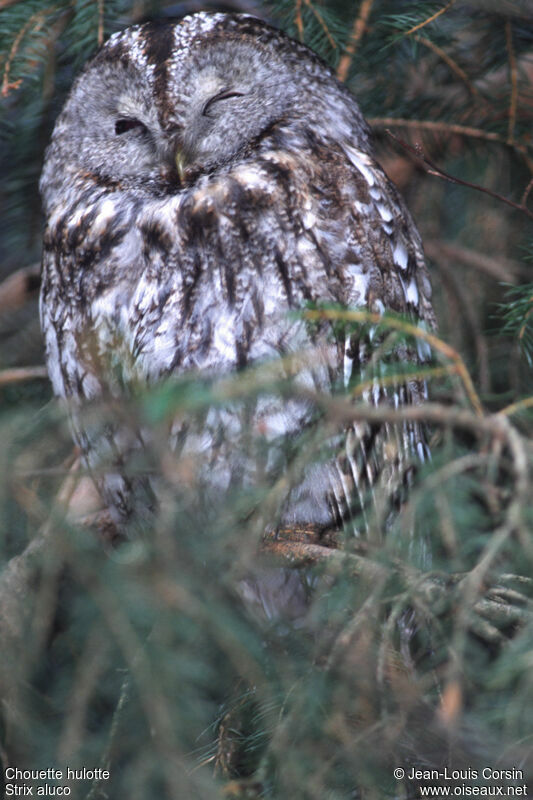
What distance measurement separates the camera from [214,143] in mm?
1562

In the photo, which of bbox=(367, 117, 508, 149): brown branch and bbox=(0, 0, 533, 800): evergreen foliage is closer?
bbox=(0, 0, 533, 800): evergreen foliage

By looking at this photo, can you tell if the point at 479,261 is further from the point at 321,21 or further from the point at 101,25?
the point at 101,25

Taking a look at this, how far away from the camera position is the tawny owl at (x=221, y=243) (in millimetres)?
1444

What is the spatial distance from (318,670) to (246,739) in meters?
0.29

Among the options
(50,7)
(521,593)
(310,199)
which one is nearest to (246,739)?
(521,593)

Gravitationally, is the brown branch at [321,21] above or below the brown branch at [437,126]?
above

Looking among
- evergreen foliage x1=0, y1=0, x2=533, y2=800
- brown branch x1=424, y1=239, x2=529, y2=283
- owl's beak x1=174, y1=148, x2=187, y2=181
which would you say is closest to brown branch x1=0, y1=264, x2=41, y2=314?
owl's beak x1=174, y1=148, x2=187, y2=181

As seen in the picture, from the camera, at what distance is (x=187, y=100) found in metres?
1.51

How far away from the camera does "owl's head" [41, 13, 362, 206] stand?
1510mm

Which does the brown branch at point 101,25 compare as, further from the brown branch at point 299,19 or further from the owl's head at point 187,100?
the brown branch at point 299,19

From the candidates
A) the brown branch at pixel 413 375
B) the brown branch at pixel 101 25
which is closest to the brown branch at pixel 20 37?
the brown branch at pixel 101 25

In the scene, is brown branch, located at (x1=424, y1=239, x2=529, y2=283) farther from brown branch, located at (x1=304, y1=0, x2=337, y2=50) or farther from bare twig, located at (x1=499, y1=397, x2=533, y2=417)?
bare twig, located at (x1=499, y1=397, x2=533, y2=417)

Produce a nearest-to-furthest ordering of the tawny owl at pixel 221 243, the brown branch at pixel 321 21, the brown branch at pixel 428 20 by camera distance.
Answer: the tawny owl at pixel 221 243 → the brown branch at pixel 428 20 → the brown branch at pixel 321 21

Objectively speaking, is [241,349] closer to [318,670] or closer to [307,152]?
[307,152]
